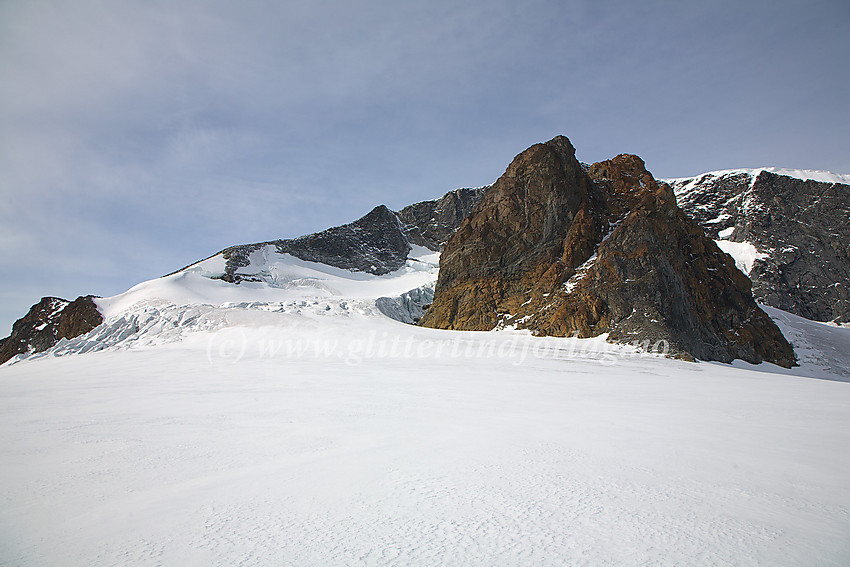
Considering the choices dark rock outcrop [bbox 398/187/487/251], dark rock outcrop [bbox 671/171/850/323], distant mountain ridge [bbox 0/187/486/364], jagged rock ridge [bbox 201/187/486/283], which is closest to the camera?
distant mountain ridge [bbox 0/187/486/364]

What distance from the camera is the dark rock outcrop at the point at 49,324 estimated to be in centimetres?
2650

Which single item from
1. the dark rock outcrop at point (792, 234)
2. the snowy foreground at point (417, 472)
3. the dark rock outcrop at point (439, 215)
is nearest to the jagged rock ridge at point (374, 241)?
the dark rock outcrop at point (439, 215)

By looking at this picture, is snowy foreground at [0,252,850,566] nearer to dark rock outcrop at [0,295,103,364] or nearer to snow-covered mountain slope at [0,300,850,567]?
snow-covered mountain slope at [0,300,850,567]

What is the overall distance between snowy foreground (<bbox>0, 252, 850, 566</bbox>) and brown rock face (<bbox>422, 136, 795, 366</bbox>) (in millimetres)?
10340

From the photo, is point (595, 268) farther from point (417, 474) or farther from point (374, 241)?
point (374, 241)

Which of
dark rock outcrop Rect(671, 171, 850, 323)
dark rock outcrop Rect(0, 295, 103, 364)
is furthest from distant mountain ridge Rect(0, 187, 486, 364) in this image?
dark rock outcrop Rect(671, 171, 850, 323)

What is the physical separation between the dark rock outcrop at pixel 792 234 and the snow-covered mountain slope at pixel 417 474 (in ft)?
185

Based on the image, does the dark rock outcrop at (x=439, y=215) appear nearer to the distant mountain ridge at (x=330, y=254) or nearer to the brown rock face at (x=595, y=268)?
the distant mountain ridge at (x=330, y=254)

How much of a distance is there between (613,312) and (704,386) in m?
9.83

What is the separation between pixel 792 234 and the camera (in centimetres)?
5525

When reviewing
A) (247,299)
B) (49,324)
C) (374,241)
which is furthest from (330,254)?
(49,324)

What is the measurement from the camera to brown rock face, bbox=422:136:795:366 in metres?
19.0

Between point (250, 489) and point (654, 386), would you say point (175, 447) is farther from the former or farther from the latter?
point (654, 386)

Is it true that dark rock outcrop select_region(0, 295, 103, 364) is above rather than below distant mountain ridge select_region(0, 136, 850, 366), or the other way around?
below
